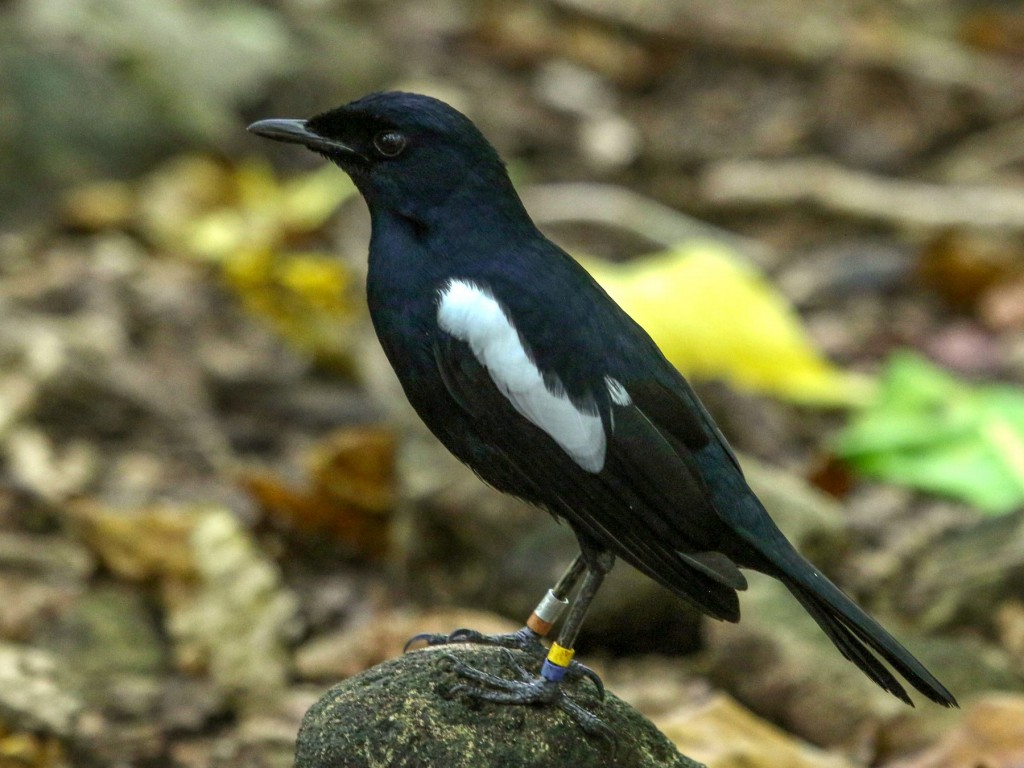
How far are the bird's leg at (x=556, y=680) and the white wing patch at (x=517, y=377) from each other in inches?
10.8

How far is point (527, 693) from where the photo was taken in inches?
126

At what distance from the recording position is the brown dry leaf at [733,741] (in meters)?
3.86

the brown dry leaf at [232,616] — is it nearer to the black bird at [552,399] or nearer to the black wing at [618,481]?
the black bird at [552,399]

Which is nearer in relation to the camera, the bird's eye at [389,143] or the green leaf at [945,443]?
the bird's eye at [389,143]

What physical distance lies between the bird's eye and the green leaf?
127 inches

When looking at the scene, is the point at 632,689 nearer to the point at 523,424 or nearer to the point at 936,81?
the point at 523,424

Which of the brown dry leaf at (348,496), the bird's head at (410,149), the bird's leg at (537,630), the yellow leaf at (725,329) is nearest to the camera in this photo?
the bird's head at (410,149)

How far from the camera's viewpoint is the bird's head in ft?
11.2

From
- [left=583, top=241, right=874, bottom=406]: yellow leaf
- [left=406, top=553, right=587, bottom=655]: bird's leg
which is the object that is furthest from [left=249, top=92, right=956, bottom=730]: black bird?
[left=583, top=241, right=874, bottom=406]: yellow leaf

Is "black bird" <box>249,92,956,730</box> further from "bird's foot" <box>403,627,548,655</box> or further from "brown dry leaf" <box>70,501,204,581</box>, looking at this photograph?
"brown dry leaf" <box>70,501,204,581</box>

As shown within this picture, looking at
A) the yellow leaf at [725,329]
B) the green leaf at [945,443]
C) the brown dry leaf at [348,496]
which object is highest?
the yellow leaf at [725,329]

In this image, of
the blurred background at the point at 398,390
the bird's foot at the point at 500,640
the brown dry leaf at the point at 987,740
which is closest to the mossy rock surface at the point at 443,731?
the bird's foot at the point at 500,640

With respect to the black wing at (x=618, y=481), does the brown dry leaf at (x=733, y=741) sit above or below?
above

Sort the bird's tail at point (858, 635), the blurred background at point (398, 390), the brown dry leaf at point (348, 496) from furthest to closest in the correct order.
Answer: the brown dry leaf at point (348, 496) < the blurred background at point (398, 390) < the bird's tail at point (858, 635)
